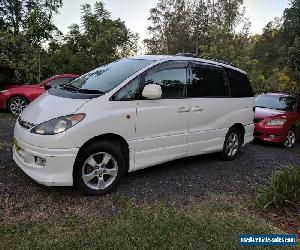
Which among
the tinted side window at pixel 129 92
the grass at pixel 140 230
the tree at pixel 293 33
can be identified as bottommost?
the grass at pixel 140 230

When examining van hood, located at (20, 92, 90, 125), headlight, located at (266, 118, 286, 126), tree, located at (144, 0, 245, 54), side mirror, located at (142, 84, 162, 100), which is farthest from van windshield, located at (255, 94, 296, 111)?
tree, located at (144, 0, 245, 54)

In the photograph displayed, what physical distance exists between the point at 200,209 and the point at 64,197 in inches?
72.6

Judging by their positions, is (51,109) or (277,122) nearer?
(51,109)

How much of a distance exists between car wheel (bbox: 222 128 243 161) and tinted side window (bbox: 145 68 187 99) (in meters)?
1.75

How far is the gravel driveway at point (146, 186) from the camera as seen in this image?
15.4 ft

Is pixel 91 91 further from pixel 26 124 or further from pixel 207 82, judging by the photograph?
pixel 207 82

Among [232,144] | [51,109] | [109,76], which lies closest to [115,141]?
[51,109]

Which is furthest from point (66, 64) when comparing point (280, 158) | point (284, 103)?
point (280, 158)

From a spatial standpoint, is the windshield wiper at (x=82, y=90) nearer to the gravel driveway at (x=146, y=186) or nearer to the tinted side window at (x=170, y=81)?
the tinted side window at (x=170, y=81)

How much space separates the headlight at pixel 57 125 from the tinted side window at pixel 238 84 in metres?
3.66

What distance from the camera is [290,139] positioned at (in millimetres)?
10883

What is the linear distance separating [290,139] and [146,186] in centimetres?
672

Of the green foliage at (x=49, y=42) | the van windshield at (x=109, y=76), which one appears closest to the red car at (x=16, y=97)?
the green foliage at (x=49, y=42)

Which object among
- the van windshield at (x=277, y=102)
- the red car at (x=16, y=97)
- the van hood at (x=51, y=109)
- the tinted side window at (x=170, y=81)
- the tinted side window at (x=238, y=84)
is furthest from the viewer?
the red car at (x=16, y=97)
